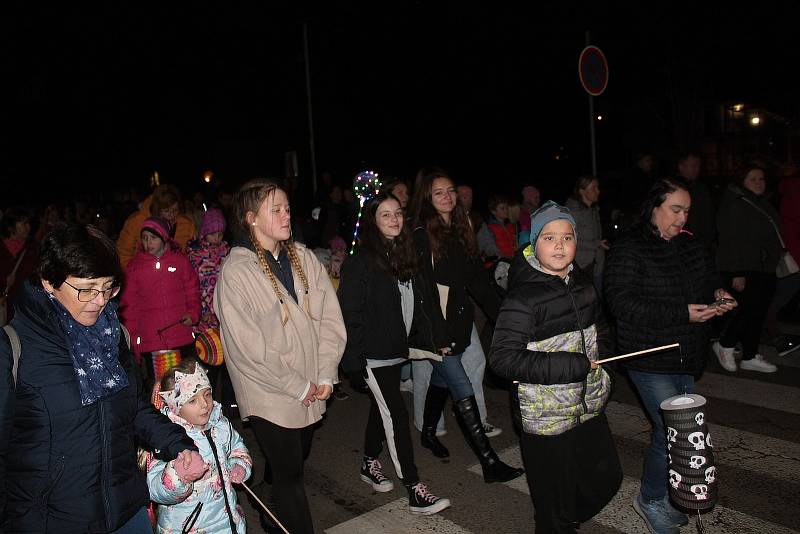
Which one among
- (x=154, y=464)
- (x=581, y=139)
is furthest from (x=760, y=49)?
(x=154, y=464)

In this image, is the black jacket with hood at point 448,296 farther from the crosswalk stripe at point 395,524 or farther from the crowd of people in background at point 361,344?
the crosswalk stripe at point 395,524

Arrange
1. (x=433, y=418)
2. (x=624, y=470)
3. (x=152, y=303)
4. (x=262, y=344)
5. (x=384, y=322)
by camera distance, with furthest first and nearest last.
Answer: (x=152, y=303)
(x=433, y=418)
(x=624, y=470)
(x=384, y=322)
(x=262, y=344)

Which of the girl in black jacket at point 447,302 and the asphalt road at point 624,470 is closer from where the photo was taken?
the asphalt road at point 624,470

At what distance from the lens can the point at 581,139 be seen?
31.9 metres

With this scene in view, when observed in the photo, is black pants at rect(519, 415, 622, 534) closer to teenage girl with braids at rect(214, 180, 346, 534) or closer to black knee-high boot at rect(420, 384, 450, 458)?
teenage girl with braids at rect(214, 180, 346, 534)

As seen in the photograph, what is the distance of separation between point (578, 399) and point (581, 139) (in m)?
30.2

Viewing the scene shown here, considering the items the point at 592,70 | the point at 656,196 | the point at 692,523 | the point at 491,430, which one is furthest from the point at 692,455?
the point at 592,70

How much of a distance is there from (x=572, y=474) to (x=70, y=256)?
8.15 feet

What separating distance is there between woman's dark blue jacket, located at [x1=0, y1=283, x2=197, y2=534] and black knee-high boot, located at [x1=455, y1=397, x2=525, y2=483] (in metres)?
2.61

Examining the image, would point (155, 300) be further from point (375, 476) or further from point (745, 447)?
point (745, 447)

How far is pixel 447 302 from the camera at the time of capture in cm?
503

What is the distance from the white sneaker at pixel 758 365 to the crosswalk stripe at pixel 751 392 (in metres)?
0.31

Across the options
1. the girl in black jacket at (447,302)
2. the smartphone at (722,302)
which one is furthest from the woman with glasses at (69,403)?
the smartphone at (722,302)

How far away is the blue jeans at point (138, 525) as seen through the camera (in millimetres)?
2763
